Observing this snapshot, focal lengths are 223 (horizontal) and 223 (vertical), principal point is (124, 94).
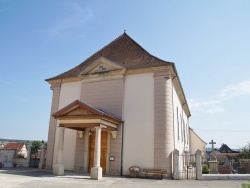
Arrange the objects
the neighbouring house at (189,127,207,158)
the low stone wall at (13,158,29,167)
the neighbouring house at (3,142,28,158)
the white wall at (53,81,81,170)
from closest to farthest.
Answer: the white wall at (53,81,81,170) < the low stone wall at (13,158,29,167) < the neighbouring house at (3,142,28,158) < the neighbouring house at (189,127,207,158)

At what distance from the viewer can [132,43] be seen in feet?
60.0

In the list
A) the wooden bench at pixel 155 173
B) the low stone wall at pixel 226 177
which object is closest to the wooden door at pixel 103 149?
the wooden bench at pixel 155 173

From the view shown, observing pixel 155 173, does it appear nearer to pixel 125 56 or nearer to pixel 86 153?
pixel 86 153

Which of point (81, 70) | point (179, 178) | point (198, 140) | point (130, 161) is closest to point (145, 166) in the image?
point (130, 161)

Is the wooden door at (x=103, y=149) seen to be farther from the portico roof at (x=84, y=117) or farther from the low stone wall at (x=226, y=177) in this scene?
the low stone wall at (x=226, y=177)

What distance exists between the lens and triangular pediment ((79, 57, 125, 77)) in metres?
16.0

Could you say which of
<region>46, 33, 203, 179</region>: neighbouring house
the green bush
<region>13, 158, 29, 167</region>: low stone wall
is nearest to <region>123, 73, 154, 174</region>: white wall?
<region>46, 33, 203, 179</region>: neighbouring house

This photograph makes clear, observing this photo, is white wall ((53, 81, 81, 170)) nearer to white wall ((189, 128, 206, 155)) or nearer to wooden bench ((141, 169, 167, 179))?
wooden bench ((141, 169, 167, 179))

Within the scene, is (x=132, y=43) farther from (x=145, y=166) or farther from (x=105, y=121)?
(x=145, y=166)

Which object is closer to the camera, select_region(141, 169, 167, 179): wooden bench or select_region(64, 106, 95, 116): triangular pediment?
select_region(141, 169, 167, 179): wooden bench

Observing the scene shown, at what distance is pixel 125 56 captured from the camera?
56.6 feet

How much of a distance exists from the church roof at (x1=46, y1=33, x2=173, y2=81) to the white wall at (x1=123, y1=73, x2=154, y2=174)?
1.00m

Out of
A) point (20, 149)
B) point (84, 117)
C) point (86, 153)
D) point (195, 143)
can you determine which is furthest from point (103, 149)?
point (195, 143)

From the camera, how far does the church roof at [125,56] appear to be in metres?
15.6
